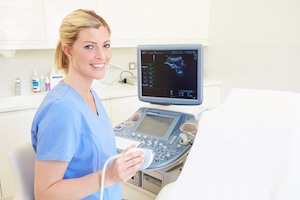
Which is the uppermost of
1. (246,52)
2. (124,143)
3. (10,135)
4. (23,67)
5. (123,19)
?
(123,19)

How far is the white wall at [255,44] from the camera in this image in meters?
2.46

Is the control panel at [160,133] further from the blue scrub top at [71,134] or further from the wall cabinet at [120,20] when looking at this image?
the wall cabinet at [120,20]

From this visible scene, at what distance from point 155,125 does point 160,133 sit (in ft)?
0.25

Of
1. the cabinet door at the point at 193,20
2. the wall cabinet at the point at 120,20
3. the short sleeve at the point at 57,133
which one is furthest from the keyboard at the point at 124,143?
the cabinet door at the point at 193,20

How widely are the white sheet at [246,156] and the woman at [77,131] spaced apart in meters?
0.21

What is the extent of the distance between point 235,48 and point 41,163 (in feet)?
9.06

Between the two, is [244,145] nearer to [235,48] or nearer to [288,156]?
[288,156]

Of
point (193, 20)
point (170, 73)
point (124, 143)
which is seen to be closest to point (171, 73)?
point (170, 73)

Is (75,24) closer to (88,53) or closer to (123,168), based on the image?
(88,53)

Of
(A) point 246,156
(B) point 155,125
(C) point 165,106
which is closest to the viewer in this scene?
(A) point 246,156

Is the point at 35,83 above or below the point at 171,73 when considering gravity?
below

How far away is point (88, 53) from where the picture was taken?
37.7 inches

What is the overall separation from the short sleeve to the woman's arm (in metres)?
0.03

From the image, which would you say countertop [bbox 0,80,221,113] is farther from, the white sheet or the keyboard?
the white sheet
